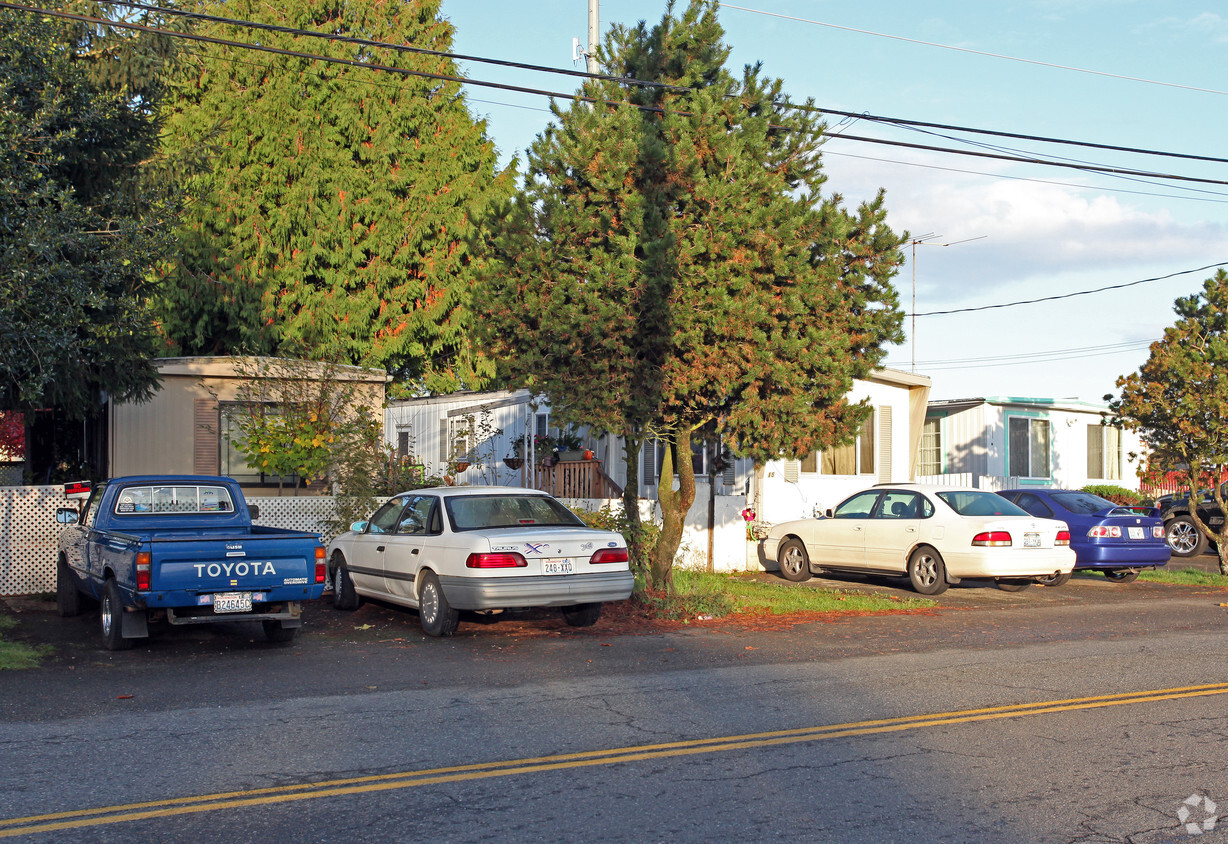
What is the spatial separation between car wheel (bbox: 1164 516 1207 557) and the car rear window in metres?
19.0

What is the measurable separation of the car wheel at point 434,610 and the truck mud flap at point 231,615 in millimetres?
1412

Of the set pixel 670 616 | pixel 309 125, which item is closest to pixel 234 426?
pixel 670 616

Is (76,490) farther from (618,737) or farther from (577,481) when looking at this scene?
(618,737)

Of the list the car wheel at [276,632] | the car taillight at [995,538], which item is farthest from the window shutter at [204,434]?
the car taillight at [995,538]

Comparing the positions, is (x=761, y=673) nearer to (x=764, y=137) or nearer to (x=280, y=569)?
(x=280, y=569)

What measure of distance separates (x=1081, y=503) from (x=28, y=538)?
601 inches

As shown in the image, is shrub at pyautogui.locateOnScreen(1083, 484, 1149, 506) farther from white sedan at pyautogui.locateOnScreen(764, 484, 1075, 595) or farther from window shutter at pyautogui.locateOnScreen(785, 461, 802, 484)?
white sedan at pyautogui.locateOnScreen(764, 484, 1075, 595)

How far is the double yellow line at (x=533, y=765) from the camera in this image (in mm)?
5398

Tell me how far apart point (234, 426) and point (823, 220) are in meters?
12.2

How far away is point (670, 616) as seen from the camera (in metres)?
13.2

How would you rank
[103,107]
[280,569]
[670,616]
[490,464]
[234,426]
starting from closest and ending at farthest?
1. [280,569]
2. [670,616]
3. [103,107]
4. [234,426]
5. [490,464]

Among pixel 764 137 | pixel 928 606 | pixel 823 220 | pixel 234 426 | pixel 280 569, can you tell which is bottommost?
pixel 928 606

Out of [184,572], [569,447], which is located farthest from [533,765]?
[569,447]

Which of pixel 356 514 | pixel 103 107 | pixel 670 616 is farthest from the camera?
pixel 356 514
